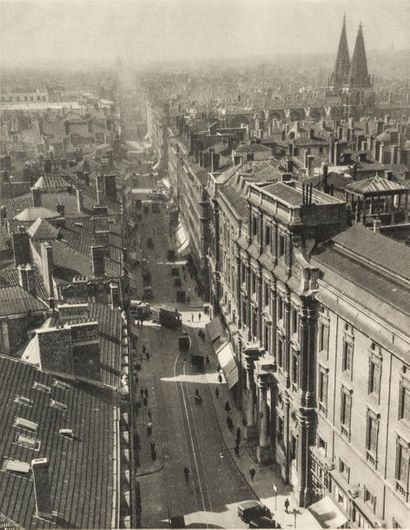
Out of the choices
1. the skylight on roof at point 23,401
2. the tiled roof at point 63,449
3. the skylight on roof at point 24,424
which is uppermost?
the skylight on roof at point 23,401

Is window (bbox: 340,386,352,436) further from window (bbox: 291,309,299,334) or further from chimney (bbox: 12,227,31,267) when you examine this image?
chimney (bbox: 12,227,31,267)

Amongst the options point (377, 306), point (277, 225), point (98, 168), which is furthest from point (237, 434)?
point (98, 168)

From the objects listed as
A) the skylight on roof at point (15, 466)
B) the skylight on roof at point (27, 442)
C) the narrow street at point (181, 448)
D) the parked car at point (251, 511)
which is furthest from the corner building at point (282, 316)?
the skylight on roof at point (15, 466)

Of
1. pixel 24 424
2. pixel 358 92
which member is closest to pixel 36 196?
pixel 24 424

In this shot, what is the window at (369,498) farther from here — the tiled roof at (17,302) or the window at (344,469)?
the tiled roof at (17,302)

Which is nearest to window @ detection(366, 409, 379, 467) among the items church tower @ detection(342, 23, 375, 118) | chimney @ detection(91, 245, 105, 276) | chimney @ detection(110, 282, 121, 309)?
chimney @ detection(110, 282, 121, 309)
